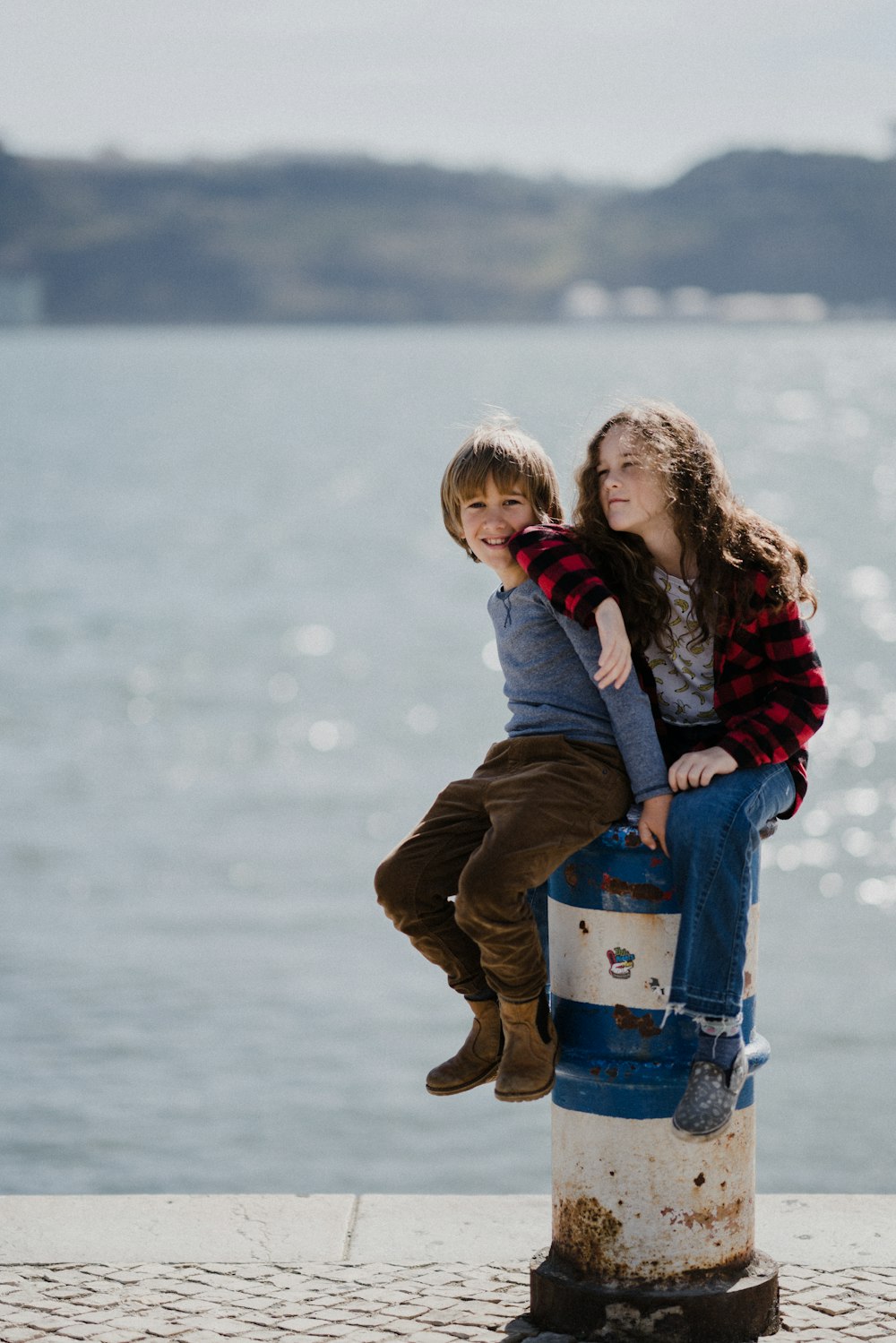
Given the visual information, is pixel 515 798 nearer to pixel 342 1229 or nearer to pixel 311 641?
pixel 342 1229

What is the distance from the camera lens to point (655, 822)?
11.3 feet

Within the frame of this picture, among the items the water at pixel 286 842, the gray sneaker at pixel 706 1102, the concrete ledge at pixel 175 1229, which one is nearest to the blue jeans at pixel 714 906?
the gray sneaker at pixel 706 1102

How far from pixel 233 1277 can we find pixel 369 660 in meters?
22.6

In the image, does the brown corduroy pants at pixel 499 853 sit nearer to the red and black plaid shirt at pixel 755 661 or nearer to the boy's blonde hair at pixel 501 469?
the red and black plaid shirt at pixel 755 661

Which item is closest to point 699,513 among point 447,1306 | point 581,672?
point 581,672

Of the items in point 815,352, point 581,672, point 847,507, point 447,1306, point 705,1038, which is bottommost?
point 447,1306

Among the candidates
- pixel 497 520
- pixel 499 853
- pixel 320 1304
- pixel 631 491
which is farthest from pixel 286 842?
pixel 499 853

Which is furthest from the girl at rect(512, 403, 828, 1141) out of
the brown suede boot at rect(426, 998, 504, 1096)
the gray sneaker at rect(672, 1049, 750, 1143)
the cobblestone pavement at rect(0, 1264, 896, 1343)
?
the cobblestone pavement at rect(0, 1264, 896, 1343)

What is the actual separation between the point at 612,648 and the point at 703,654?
24 cm

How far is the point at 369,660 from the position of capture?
2641 centimetres

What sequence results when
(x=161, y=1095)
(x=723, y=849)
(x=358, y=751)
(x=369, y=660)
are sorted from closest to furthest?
(x=723, y=849) < (x=161, y=1095) < (x=358, y=751) < (x=369, y=660)

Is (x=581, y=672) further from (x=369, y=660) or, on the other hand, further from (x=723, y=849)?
(x=369, y=660)

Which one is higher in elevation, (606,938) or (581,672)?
(581,672)

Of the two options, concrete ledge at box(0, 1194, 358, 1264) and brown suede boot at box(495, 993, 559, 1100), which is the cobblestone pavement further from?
brown suede boot at box(495, 993, 559, 1100)
